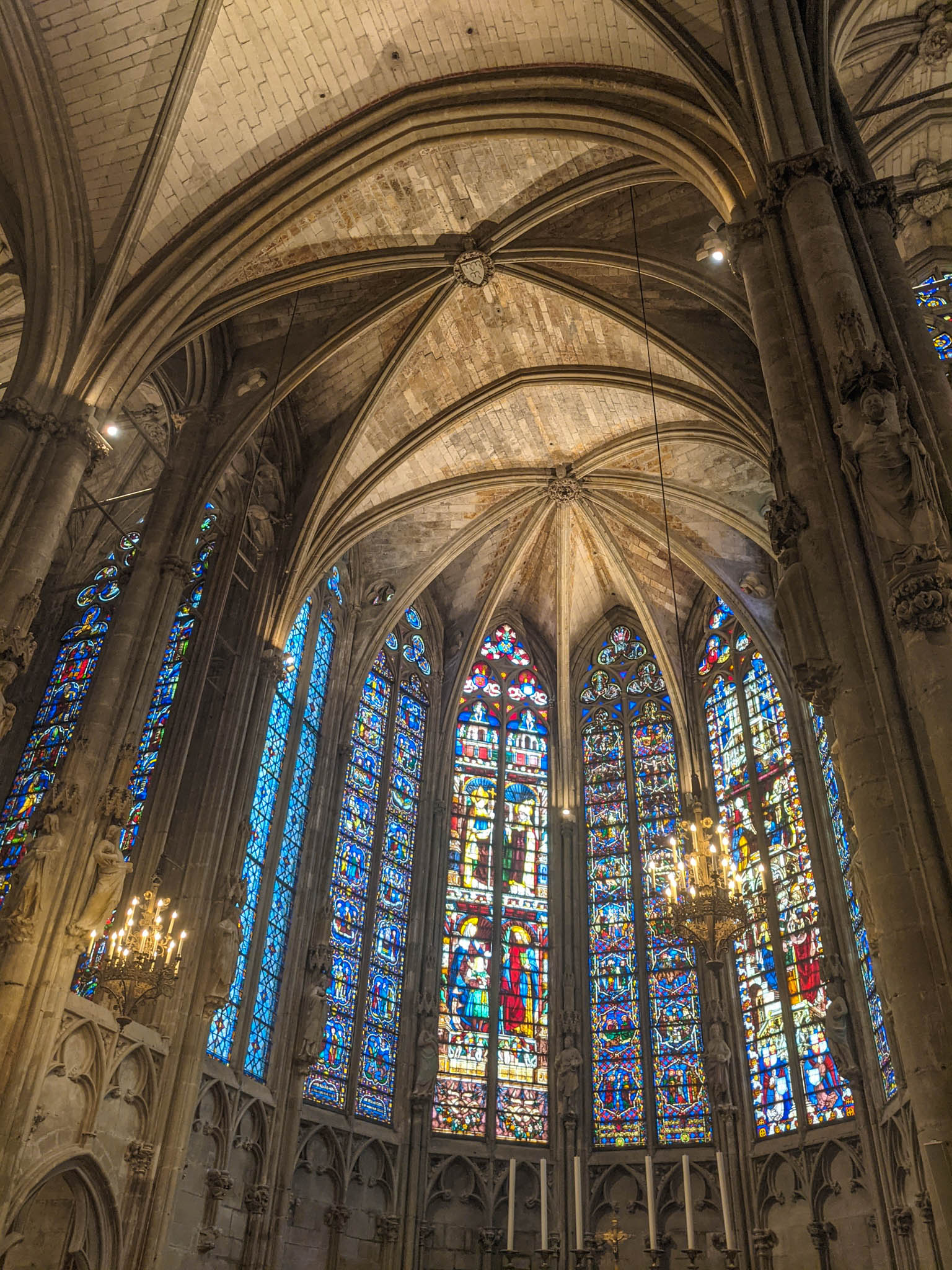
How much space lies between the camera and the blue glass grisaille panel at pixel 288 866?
15.0 m

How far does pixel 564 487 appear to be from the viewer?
64.3 ft

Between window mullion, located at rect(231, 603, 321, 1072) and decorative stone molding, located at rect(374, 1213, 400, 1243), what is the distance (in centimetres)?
341

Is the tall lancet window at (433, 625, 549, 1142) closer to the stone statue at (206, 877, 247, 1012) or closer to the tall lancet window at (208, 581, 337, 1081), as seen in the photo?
the tall lancet window at (208, 581, 337, 1081)

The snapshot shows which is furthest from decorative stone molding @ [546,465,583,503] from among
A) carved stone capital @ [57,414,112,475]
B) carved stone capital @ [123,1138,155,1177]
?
carved stone capital @ [123,1138,155,1177]

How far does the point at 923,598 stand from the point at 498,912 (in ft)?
44.2

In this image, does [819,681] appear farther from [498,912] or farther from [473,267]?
[498,912]

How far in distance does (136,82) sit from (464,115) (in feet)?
12.8

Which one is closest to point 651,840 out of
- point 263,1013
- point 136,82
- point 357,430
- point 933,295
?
point 263,1013

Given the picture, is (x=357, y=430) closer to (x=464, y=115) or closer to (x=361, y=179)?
(x=361, y=179)

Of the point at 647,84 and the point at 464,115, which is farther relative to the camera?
the point at 464,115

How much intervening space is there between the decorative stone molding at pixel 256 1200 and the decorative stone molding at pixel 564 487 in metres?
12.1

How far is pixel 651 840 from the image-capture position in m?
19.5

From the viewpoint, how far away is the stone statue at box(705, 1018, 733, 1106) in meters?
16.0

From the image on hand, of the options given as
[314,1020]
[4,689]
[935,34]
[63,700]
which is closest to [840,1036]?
[314,1020]
